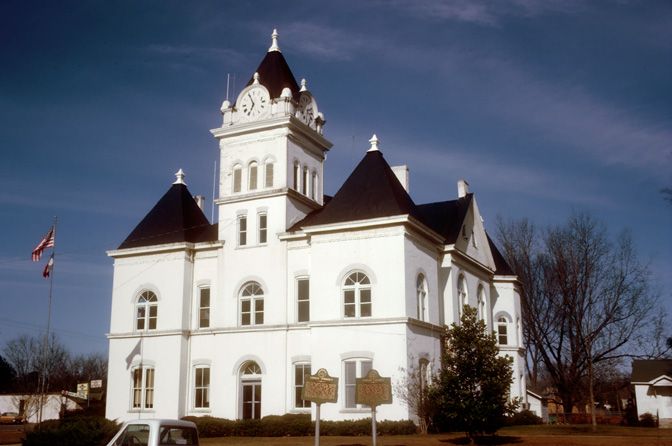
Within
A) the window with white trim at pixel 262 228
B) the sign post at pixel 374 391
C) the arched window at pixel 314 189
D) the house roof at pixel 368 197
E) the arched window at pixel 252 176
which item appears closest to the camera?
the sign post at pixel 374 391

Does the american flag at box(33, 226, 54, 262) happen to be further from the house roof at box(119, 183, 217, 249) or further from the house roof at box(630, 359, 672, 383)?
the house roof at box(630, 359, 672, 383)

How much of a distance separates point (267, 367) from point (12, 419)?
4285cm

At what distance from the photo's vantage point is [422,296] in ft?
117

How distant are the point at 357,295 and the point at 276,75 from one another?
14.8 meters

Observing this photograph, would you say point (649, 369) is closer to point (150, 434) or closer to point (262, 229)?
point (262, 229)

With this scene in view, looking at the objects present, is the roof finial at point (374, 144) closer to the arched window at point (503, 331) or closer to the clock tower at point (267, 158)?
the clock tower at point (267, 158)

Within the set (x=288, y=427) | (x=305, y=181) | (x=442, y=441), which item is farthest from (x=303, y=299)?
(x=442, y=441)

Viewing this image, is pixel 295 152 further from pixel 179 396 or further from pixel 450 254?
pixel 179 396

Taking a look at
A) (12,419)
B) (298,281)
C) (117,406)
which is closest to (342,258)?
(298,281)

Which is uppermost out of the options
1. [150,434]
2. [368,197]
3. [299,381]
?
[368,197]

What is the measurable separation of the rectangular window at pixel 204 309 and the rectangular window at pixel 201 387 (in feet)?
8.07

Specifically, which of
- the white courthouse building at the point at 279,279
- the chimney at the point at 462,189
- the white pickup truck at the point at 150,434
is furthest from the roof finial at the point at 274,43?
the white pickup truck at the point at 150,434

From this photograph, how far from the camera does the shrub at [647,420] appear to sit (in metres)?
48.1

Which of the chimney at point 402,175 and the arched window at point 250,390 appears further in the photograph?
the chimney at point 402,175
